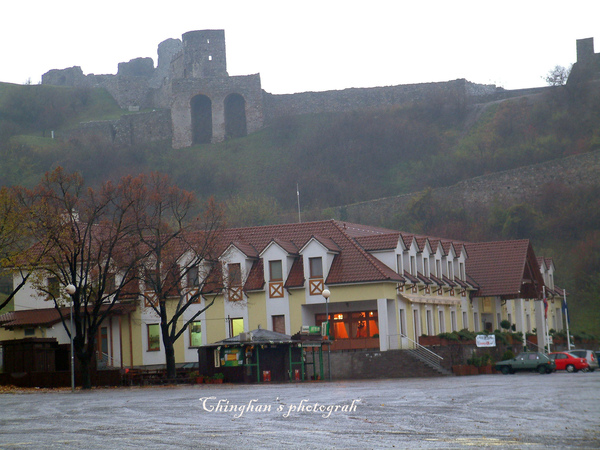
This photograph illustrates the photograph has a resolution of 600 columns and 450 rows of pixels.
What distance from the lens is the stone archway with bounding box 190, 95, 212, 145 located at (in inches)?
4488

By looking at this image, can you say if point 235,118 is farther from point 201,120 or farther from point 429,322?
point 429,322

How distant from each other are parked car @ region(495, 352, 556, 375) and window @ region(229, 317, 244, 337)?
1307 centimetres

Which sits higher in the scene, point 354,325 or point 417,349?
point 354,325

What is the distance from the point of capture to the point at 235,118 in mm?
115250

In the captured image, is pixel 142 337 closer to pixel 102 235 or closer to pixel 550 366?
pixel 102 235

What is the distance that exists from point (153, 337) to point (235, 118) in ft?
229

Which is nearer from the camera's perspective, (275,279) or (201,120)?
(275,279)

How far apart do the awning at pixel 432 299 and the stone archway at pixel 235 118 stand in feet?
216

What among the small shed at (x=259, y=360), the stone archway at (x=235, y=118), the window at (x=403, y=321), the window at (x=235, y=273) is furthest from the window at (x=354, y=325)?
the stone archway at (x=235, y=118)

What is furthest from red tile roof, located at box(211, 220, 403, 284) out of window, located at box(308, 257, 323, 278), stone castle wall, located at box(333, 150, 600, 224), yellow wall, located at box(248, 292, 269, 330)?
stone castle wall, located at box(333, 150, 600, 224)

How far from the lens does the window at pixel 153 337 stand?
158 feet

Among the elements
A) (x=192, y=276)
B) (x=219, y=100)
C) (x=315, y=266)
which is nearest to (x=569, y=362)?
(x=315, y=266)

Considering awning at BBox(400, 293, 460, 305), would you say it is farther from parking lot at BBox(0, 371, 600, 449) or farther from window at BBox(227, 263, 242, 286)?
parking lot at BBox(0, 371, 600, 449)

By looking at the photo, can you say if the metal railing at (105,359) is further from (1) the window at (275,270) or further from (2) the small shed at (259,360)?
(2) the small shed at (259,360)
